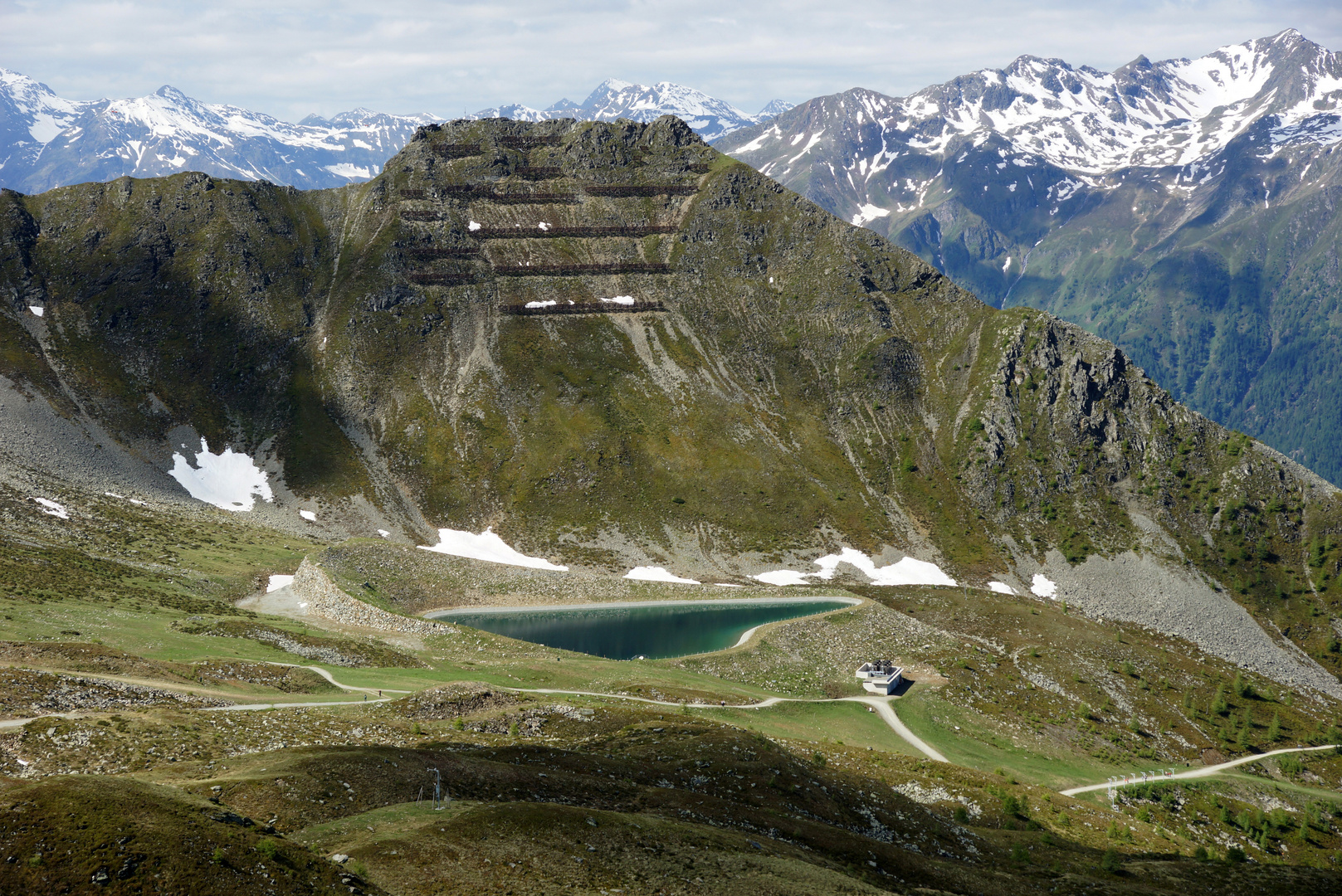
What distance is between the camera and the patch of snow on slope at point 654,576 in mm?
143000

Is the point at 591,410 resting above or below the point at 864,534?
above

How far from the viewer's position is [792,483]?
167 meters

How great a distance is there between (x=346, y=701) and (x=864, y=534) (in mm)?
114574

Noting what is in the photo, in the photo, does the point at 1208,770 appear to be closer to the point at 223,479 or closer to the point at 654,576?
the point at 654,576

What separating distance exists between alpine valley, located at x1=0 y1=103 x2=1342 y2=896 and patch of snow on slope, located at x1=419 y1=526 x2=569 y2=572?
1496 mm

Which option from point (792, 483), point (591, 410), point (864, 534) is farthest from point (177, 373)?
point (864, 534)

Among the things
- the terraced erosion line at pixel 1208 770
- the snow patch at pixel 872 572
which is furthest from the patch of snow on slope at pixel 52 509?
the terraced erosion line at pixel 1208 770

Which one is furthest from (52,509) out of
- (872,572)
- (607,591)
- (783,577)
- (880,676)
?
(872,572)

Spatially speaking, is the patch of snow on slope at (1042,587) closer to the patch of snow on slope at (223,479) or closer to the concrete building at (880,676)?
the concrete building at (880,676)

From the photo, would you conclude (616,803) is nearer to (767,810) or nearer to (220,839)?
(767,810)

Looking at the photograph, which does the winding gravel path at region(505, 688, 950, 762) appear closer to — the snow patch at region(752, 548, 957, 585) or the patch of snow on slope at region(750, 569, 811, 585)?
the patch of snow on slope at region(750, 569, 811, 585)

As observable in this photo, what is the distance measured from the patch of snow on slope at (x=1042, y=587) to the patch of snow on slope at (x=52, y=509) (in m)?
146

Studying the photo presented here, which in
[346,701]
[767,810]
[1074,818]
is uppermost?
[767,810]

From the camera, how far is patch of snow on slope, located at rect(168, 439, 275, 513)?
154375mm
